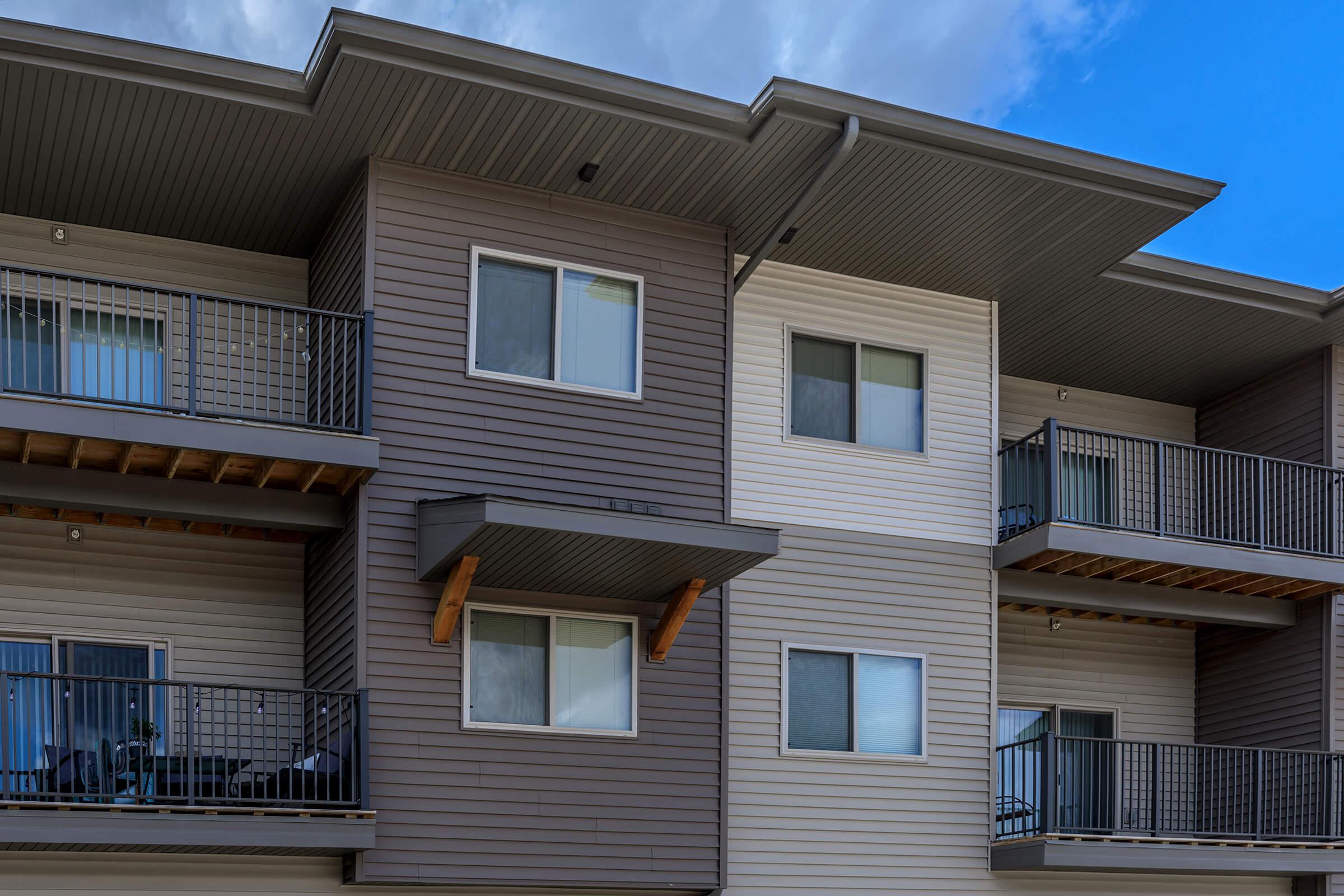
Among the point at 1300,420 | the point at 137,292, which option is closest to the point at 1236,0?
the point at 1300,420

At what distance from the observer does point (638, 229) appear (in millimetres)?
14094

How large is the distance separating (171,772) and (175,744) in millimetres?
1548

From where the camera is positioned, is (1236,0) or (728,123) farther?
(1236,0)

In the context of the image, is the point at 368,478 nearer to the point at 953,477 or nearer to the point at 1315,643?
the point at 953,477

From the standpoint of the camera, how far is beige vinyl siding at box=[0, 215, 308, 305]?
44.8ft

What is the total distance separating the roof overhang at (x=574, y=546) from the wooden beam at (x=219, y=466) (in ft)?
5.31

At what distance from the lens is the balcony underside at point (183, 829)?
10.5 meters

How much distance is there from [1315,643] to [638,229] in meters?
8.91

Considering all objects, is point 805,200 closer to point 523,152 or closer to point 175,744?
point 523,152

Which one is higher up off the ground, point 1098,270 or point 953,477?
point 1098,270

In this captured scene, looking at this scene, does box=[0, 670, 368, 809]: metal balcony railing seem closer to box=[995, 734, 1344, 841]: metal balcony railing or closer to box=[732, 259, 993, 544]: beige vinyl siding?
box=[732, 259, 993, 544]: beige vinyl siding

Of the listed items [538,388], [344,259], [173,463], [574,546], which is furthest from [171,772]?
[344,259]

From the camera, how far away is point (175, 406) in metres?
11.6

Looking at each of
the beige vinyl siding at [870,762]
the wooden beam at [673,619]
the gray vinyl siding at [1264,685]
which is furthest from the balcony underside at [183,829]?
the gray vinyl siding at [1264,685]
